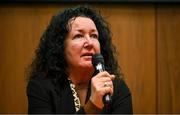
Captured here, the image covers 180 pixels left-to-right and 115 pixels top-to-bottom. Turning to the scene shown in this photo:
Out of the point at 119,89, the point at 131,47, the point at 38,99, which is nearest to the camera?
the point at 38,99

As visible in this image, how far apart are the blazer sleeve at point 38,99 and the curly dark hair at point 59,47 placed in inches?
4.1

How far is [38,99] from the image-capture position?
1687 millimetres

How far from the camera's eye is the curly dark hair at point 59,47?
72.6 inches

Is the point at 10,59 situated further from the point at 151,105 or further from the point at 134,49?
the point at 151,105

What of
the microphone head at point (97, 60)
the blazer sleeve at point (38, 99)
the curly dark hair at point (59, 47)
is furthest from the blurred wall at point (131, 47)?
the microphone head at point (97, 60)

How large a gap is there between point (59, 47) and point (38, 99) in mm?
308

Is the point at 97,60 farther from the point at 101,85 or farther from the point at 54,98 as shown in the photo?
the point at 54,98

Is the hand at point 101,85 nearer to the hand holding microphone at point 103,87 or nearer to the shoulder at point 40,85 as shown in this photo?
the hand holding microphone at point 103,87

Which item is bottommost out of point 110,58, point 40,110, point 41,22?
point 40,110

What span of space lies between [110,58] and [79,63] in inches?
10.8

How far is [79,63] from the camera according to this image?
173 cm

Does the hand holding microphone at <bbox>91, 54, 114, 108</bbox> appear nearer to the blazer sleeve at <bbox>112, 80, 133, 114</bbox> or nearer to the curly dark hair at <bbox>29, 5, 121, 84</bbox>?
the blazer sleeve at <bbox>112, 80, 133, 114</bbox>

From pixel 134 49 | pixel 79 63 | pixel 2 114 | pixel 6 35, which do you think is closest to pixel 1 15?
pixel 6 35

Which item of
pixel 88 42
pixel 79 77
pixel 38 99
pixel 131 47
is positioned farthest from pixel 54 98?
pixel 131 47
